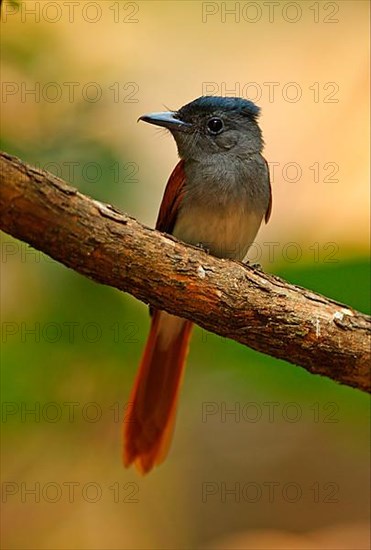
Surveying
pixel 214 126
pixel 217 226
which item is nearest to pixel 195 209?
pixel 217 226

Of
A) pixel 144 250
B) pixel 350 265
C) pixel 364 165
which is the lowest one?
pixel 144 250

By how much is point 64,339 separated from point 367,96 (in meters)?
2.13

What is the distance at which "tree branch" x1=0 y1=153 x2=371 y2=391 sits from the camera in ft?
6.30

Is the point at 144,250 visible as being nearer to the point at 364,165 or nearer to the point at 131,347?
the point at 131,347

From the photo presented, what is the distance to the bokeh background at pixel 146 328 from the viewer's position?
8.99ft

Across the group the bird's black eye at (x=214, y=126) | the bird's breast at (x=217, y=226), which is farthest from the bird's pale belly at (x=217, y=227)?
the bird's black eye at (x=214, y=126)

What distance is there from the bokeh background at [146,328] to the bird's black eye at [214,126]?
0.32 metres

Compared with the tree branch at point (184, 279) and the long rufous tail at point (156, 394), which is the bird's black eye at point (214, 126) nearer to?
the long rufous tail at point (156, 394)

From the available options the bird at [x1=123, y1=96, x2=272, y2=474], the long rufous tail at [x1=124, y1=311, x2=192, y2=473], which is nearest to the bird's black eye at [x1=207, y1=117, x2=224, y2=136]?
the bird at [x1=123, y1=96, x2=272, y2=474]

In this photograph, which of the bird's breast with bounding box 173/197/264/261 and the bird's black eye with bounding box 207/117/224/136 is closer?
the bird's breast with bounding box 173/197/264/261

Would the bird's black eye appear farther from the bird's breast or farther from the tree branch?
the tree branch

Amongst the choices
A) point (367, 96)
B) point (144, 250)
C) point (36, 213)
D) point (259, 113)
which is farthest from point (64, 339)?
point (367, 96)

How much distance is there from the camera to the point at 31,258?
9.05 feet

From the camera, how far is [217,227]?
3.04 meters
